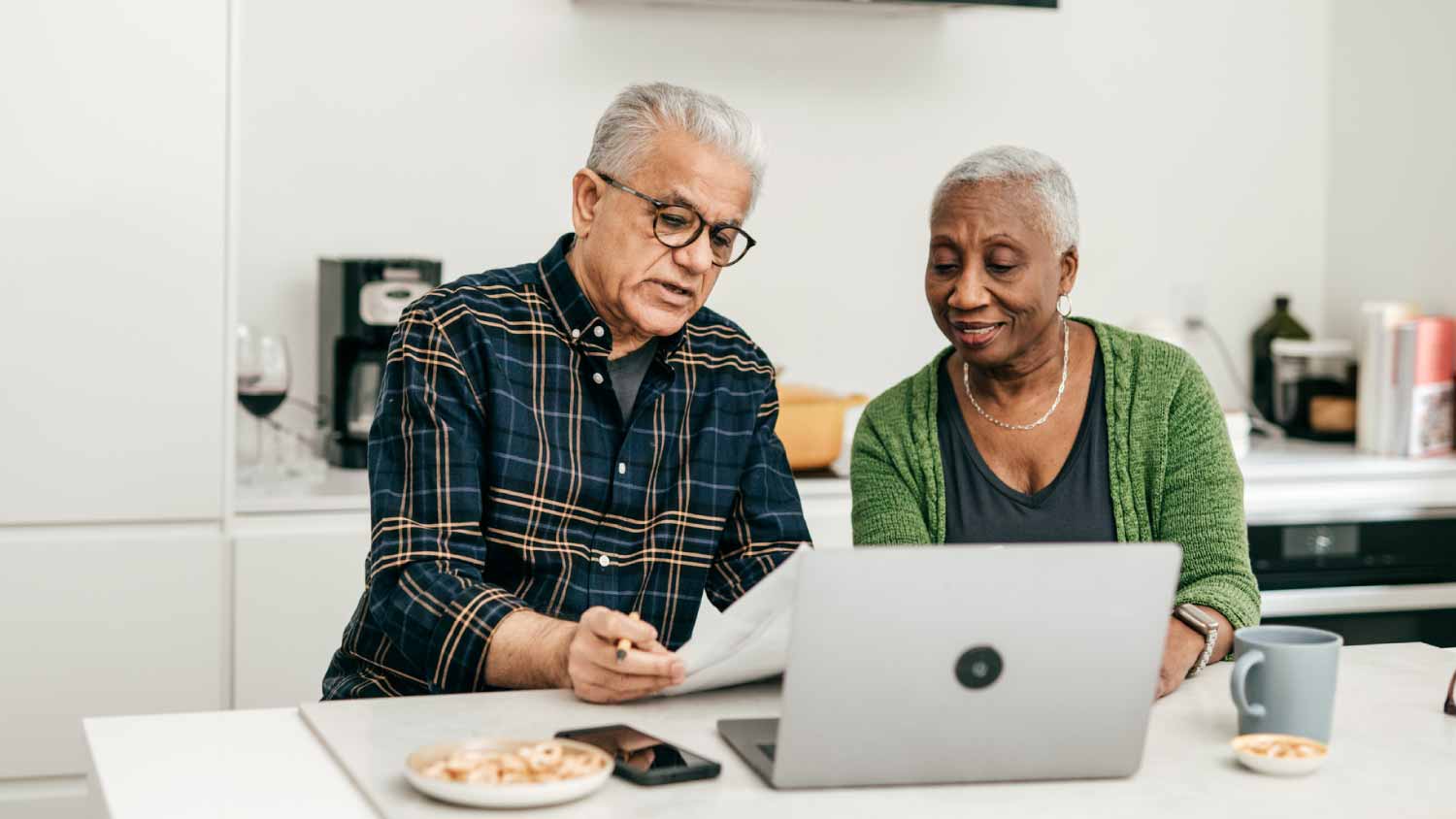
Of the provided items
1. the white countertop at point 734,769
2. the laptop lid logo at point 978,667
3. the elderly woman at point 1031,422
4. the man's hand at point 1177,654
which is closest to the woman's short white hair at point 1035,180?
the elderly woman at point 1031,422

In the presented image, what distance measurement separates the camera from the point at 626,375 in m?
1.92

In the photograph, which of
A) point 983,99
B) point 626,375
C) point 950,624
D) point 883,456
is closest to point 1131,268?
point 983,99

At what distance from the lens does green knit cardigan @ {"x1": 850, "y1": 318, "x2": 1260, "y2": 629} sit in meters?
1.94

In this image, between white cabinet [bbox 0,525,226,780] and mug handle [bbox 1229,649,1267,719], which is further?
white cabinet [bbox 0,525,226,780]

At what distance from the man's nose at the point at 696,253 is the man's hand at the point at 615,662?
0.46 metres

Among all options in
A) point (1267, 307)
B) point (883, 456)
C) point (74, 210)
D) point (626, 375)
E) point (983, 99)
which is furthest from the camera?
point (1267, 307)

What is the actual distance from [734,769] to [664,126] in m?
0.78

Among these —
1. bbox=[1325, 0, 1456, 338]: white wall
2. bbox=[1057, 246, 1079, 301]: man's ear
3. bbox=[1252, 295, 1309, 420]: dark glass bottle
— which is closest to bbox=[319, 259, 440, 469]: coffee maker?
bbox=[1057, 246, 1079, 301]: man's ear

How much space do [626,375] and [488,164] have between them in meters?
1.46

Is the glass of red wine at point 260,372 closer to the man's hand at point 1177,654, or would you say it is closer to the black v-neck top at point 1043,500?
the black v-neck top at point 1043,500

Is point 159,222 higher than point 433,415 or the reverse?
higher

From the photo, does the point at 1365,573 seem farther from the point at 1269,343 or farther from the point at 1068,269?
the point at 1068,269

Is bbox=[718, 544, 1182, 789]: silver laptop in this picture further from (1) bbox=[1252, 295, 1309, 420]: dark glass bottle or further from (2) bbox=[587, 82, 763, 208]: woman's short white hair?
(1) bbox=[1252, 295, 1309, 420]: dark glass bottle

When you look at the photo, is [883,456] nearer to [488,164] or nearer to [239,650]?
[239,650]
